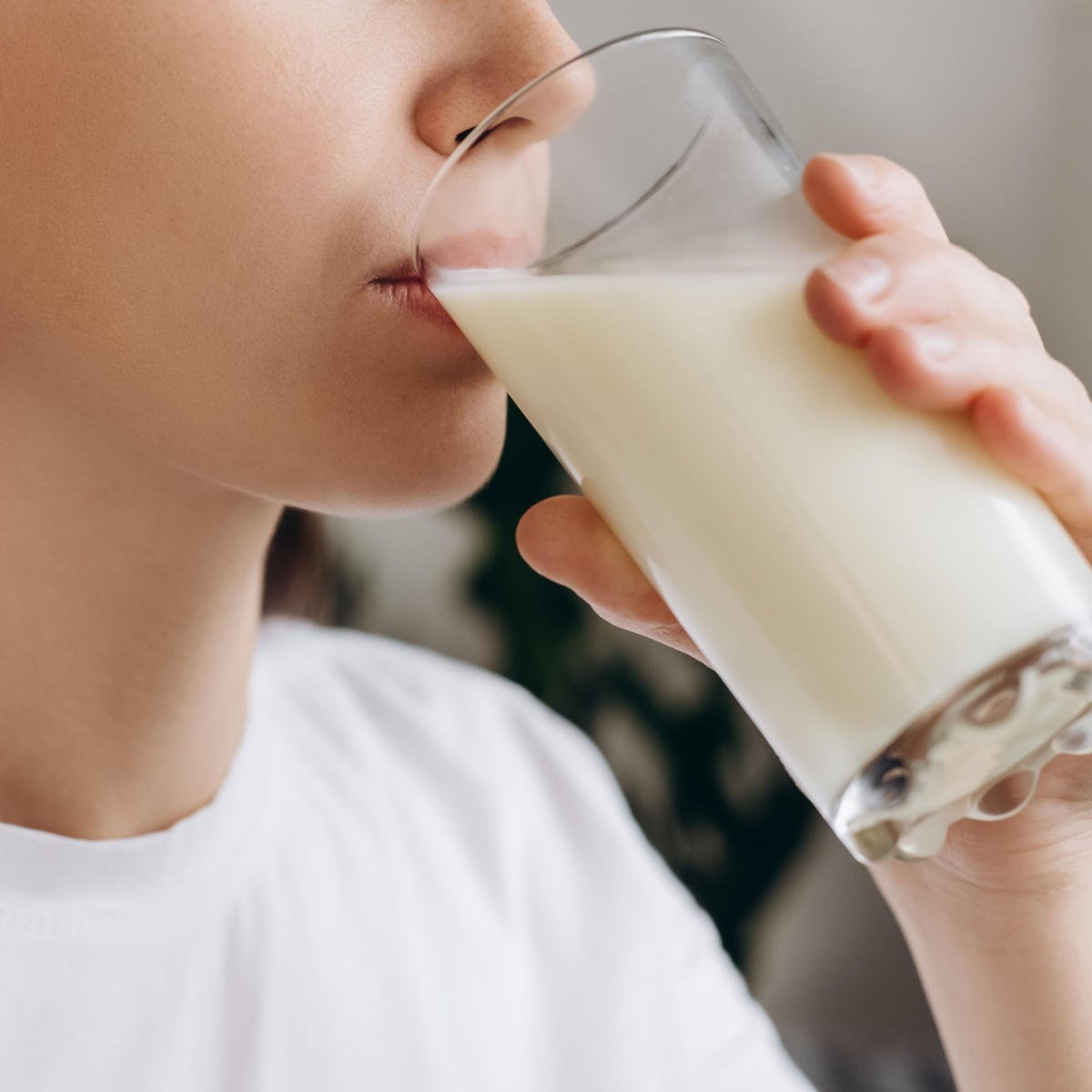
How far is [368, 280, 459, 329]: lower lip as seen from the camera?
0.62 m

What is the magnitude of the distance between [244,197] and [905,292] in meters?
0.37

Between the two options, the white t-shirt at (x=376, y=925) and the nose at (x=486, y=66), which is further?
the white t-shirt at (x=376, y=925)

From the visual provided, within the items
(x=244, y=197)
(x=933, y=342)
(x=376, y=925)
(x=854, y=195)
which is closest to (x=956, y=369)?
(x=933, y=342)

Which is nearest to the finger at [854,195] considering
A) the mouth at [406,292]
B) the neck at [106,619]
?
the mouth at [406,292]

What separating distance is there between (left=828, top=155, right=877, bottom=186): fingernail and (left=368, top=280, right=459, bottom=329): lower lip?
25cm

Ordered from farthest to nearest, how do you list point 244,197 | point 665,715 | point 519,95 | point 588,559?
point 665,715
point 588,559
point 244,197
point 519,95

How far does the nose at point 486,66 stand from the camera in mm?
607

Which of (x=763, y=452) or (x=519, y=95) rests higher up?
(x=519, y=95)

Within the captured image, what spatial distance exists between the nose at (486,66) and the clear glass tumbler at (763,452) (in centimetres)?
9

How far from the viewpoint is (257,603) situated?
102cm

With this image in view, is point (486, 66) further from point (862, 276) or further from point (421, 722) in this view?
point (421, 722)

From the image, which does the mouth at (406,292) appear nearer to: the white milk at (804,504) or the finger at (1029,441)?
the white milk at (804,504)

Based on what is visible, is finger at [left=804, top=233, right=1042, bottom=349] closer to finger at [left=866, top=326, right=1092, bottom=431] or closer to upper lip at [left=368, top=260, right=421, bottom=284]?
finger at [left=866, top=326, right=1092, bottom=431]

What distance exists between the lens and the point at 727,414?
0.52 m
